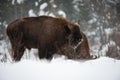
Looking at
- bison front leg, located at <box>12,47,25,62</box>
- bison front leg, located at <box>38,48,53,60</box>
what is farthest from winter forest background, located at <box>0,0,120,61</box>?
bison front leg, located at <box>38,48,53,60</box>

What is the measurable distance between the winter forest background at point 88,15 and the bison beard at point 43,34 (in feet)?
0.25

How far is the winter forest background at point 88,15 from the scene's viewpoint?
204 centimetres

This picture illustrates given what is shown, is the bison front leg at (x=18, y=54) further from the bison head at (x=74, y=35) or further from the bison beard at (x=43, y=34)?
the bison head at (x=74, y=35)

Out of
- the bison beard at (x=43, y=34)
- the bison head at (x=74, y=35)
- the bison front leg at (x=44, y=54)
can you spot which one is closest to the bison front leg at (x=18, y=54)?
the bison beard at (x=43, y=34)

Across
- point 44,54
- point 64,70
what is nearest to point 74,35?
point 44,54

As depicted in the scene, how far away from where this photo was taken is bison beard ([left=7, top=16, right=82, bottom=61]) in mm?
2244

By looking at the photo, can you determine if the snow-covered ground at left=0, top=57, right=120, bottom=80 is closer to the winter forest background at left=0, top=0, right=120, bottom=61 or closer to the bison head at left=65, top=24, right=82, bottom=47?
the winter forest background at left=0, top=0, right=120, bottom=61

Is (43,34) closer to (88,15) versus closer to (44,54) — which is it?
(44,54)

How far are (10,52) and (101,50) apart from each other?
1.74 ft

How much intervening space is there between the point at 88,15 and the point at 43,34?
0.45 m

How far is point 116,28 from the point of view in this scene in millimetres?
2047

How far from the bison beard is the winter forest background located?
75 mm

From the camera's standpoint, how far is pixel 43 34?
95.9 inches

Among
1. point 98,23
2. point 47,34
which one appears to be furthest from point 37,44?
point 98,23
